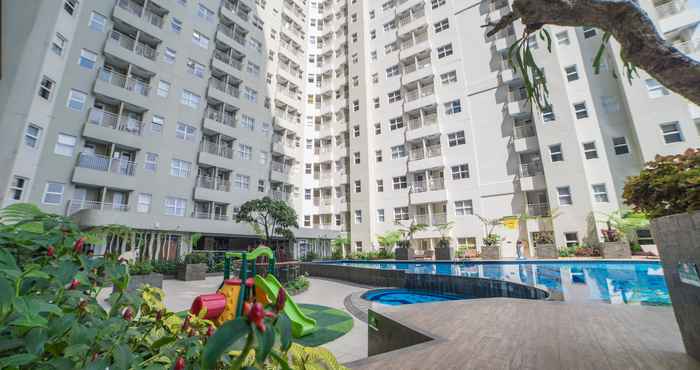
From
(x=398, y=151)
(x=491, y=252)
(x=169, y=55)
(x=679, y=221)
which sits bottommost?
(x=491, y=252)

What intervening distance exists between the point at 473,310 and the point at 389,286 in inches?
301

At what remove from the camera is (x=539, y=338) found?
11.2 ft

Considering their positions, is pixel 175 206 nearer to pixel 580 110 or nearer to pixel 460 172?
pixel 460 172

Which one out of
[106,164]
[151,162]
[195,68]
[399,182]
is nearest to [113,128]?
[106,164]

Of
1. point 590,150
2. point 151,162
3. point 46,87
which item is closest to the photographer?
point 46,87

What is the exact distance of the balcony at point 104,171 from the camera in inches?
667

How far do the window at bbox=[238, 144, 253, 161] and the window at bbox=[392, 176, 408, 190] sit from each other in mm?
14722

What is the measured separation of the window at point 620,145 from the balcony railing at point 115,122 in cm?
3476

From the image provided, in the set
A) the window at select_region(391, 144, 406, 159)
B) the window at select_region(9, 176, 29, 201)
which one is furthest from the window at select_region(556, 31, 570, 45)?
the window at select_region(9, 176, 29, 201)

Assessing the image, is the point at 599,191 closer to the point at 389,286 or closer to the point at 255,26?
the point at 389,286

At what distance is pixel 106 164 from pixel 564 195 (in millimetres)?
31933

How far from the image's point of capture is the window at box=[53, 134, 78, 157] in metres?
16.5

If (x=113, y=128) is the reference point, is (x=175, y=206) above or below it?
below

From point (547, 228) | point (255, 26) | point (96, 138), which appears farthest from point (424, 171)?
point (96, 138)
